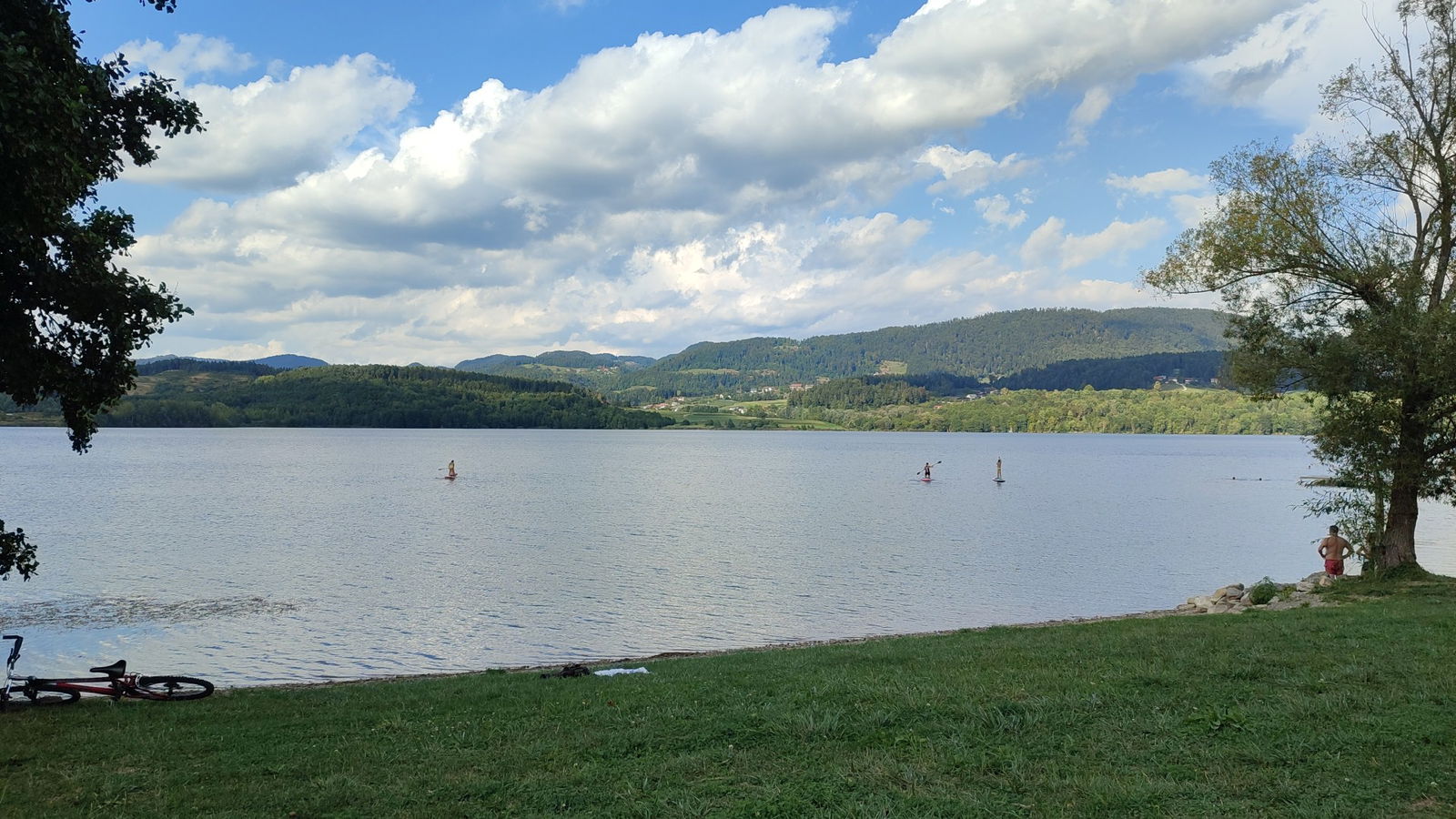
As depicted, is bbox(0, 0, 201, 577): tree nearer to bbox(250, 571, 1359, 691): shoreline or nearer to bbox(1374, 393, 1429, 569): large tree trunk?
bbox(250, 571, 1359, 691): shoreline

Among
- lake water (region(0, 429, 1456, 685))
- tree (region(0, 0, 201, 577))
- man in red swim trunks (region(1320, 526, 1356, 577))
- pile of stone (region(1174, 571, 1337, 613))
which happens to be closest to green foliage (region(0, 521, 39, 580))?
tree (region(0, 0, 201, 577))

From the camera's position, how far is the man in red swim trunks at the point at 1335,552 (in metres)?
24.9

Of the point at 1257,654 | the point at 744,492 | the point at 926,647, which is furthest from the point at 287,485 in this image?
the point at 1257,654

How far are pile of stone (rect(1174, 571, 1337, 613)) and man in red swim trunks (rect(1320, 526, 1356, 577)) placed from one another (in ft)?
1.03

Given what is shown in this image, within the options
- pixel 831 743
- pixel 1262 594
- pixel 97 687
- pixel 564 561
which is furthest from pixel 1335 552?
pixel 97 687

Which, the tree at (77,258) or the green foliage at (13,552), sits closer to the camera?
the tree at (77,258)

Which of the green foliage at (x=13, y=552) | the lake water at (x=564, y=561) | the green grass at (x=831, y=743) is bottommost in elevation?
the lake water at (x=564, y=561)

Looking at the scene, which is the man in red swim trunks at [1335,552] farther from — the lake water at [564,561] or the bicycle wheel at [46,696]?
the bicycle wheel at [46,696]

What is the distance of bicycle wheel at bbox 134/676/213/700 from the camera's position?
42.3ft

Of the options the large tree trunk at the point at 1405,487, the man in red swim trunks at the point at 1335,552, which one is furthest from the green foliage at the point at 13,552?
the man in red swim trunks at the point at 1335,552

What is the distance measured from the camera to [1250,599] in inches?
984

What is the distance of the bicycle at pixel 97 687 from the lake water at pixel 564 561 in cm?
748

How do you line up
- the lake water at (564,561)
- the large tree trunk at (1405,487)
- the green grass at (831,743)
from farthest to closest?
1. the lake water at (564,561)
2. the large tree trunk at (1405,487)
3. the green grass at (831,743)

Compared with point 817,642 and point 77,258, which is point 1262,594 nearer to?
point 817,642
